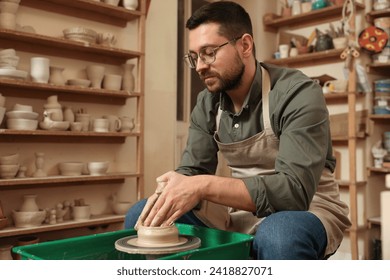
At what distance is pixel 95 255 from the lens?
1.31 meters

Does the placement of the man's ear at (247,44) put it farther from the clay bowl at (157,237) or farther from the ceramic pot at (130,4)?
the ceramic pot at (130,4)

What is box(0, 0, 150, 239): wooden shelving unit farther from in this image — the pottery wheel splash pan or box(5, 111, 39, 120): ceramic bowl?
the pottery wheel splash pan

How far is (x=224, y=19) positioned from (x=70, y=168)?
68.4 inches

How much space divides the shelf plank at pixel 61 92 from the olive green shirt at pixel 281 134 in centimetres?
133

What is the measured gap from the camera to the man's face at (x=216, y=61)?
1566mm

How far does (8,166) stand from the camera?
260 centimetres

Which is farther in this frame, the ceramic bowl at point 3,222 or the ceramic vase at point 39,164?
the ceramic vase at point 39,164

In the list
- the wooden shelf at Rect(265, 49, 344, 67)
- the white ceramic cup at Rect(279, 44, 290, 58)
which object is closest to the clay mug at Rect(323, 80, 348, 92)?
the wooden shelf at Rect(265, 49, 344, 67)

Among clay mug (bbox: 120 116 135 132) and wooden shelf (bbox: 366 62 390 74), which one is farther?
wooden shelf (bbox: 366 62 390 74)

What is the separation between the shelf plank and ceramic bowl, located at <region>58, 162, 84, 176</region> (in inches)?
18.4

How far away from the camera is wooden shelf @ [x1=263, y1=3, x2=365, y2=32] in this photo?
3801 millimetres

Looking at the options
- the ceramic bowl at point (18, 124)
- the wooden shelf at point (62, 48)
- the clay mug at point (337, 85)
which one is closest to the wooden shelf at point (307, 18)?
the clay mug at point (337, 85)
